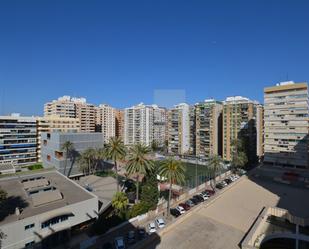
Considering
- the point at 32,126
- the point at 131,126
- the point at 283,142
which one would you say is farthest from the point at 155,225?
the point at 131,126

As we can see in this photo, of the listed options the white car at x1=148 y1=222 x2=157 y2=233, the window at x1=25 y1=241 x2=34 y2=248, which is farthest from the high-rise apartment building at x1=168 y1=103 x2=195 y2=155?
the window at x1=25 y1=241 x2=34 y2=248

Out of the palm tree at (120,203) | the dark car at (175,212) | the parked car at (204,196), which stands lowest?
the dark car at (175,212)

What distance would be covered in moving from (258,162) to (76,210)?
69.9 meters

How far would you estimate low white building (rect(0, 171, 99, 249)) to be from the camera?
976 inches

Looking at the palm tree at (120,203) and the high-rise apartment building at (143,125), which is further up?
the high-rise apartment building at (143,125)

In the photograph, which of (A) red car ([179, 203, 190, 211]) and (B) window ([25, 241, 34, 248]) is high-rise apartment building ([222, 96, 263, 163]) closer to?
(A) red car ([179, 203, 190, 211])

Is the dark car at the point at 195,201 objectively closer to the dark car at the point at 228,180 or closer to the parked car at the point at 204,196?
the parked car at the point at 204,196

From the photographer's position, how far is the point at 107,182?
53.1 metres

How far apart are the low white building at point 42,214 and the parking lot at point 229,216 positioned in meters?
16.4

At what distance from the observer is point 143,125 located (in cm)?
11831

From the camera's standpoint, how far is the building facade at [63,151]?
56.3m

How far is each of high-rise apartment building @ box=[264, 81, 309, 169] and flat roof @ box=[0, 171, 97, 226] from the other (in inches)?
2368

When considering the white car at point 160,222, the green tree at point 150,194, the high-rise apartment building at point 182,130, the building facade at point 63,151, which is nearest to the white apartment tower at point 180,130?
the high-rise apartment building at point 182,130

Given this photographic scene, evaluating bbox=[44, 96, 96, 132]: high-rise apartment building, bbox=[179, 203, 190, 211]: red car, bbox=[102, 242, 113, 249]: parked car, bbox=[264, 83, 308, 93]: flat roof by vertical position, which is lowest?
bbox=[102, 242, 113, 249]: parked car
